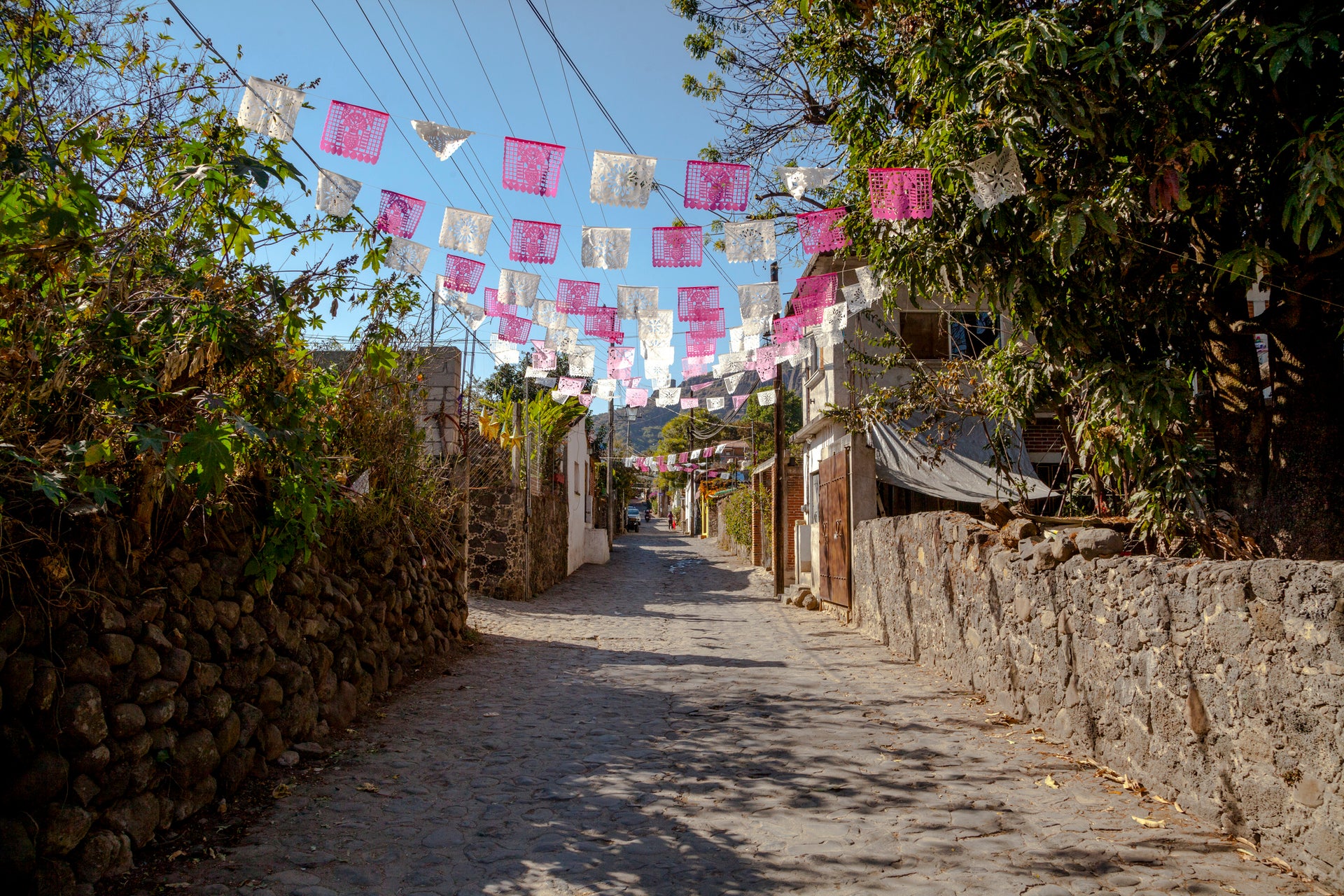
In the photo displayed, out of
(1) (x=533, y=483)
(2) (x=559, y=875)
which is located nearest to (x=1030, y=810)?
(2) (x=559, y=875)

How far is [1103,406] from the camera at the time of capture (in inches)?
222

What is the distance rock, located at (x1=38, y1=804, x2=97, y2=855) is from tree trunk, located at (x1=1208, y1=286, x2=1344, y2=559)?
21.5 feet

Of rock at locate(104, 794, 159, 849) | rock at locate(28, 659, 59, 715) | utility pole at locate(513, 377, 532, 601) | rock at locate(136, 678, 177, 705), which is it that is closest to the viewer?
rock at locate(28, 659, 59, 715)

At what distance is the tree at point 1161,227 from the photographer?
190 inches

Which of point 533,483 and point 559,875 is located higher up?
point 533,483

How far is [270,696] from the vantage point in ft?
16.1

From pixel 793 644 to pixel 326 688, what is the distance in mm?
6512

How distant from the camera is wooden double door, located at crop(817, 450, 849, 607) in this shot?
12.8 metres

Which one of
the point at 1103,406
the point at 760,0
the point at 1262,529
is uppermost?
the point at 760,0

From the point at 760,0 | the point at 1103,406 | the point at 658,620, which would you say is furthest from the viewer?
the point at 658,620

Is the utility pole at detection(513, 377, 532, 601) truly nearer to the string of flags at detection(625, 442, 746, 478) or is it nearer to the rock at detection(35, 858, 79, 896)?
the rock at detection(35, 858, 79, 896)

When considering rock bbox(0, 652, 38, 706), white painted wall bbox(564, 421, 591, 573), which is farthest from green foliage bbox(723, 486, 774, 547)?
rock bbox(0, 652, 38, 706)

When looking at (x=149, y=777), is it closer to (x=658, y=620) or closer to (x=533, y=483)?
(x=658, y=620)

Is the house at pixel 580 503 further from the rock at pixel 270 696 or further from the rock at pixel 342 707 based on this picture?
the rock at pixel 270 696
